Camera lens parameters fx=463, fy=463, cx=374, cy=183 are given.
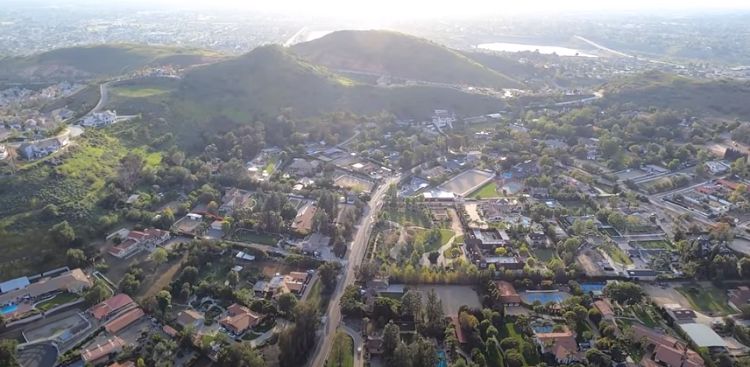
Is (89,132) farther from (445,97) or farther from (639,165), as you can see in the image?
(639,165)

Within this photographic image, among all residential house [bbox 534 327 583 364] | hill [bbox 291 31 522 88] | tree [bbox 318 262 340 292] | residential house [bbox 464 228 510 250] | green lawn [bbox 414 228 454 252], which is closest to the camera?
residential house [bbox 534 327 583 364]

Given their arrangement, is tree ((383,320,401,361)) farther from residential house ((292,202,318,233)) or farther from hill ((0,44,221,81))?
hill ((0,44,221,81))

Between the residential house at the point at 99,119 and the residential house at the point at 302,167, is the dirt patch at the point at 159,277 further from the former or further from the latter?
the residential house at the point at 99,119

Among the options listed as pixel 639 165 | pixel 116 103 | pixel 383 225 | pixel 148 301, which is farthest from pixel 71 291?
pixel 639 165

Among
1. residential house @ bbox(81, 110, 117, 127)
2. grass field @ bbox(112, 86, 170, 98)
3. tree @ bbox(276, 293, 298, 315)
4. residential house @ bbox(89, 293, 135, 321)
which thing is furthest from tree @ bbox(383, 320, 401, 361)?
grass field @ bbox(112, 86, 170, 98)

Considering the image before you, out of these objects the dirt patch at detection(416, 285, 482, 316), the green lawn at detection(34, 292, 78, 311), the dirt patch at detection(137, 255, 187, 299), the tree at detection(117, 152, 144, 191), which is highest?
the tree at detection(117, 152, 144, 191)

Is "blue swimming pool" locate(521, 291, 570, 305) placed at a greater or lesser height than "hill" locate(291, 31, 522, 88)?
lesser
